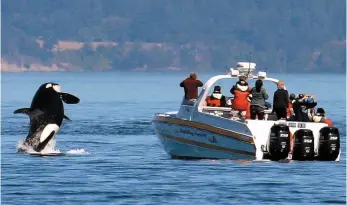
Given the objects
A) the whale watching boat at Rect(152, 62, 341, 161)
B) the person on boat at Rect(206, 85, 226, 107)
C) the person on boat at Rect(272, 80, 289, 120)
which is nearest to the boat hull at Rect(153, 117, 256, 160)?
the whale watching boat at Rect(152, 62, 341, 161)

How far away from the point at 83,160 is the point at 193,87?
4.14m

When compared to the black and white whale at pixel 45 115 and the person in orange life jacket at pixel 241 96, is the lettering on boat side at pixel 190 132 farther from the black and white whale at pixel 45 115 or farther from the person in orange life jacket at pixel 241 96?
the black and white whale at pixel 45 115

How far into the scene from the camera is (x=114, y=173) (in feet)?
115

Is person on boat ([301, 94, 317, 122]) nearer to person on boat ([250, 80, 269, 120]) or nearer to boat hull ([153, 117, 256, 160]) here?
person on boat ([250, 80, 269, 120])

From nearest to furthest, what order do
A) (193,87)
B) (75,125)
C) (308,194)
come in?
1. (308,194)
2. (193,87)
3. (75,125)

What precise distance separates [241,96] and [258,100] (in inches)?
24.4

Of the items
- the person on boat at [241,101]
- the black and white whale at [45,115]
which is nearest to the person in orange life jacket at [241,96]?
the person on boat at [241,101]

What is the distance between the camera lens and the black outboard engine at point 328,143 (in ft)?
120

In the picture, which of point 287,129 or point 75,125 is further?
point 75,125

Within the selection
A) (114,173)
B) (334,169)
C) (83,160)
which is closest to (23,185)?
(114,173)

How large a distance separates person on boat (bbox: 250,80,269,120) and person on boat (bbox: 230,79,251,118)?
19 centimetres

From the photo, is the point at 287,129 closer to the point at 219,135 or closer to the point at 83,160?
the point at 219,135

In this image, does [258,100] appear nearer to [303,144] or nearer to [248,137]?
[248,137]

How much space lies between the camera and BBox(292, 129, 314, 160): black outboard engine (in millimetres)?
36375
